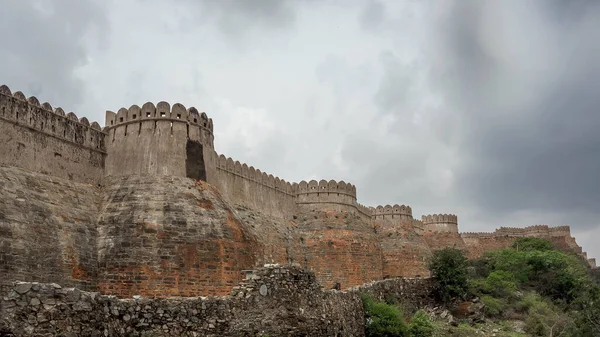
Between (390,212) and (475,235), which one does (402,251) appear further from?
(475,235)

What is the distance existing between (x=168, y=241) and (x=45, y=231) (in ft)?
10.3

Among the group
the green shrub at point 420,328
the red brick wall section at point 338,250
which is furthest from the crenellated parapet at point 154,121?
the red brick wall section at point 338,250

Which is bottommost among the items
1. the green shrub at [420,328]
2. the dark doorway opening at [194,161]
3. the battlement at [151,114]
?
the green shrub at [420,328]

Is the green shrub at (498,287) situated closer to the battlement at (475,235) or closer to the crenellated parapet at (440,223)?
the crenellated parapet at (440,223)

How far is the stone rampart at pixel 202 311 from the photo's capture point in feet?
24.4

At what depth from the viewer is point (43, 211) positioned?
51.0ft

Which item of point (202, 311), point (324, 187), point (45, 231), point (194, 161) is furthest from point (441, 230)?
point (202, 311)

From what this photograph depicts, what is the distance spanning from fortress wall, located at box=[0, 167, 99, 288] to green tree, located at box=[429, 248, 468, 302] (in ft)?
37.5

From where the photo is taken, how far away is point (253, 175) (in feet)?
87.9

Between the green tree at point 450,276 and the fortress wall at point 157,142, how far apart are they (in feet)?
28.1

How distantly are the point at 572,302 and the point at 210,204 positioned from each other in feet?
49.9

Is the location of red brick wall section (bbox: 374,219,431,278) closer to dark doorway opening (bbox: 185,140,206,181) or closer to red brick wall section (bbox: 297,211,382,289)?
red brick wall section (bbox: 297,211,382,289)

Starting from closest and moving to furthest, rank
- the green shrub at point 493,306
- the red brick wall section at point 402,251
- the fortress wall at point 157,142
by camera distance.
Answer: the fortress wall at point 157,142, the green shrub at point 493,306, the red brick wall section at point 402,251

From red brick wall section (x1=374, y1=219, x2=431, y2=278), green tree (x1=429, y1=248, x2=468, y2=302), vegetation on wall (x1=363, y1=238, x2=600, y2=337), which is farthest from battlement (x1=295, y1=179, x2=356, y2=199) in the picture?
green tree (x1=429, y1=248, x2=468, y2=302)
